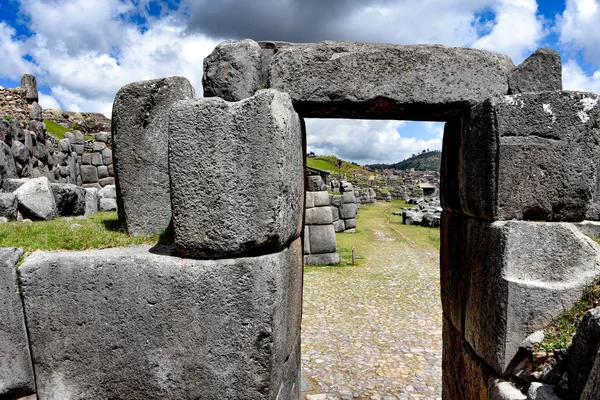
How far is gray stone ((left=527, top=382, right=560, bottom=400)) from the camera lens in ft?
7.68

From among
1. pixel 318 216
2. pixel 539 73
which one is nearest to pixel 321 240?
pixel 318 216

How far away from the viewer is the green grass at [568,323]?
2615 millimetres

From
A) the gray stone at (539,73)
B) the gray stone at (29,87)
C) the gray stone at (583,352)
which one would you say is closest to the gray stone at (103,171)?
the gray stone at (29,87)

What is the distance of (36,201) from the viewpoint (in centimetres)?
427

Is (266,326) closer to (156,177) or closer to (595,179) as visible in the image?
(156,177)

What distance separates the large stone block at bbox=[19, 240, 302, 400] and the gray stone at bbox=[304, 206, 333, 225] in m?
9.74

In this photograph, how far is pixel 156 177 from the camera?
121 inches

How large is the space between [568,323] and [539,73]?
1.76 m

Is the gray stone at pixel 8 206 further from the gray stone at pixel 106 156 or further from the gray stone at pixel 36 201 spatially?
the gray stone at pixel 106 156

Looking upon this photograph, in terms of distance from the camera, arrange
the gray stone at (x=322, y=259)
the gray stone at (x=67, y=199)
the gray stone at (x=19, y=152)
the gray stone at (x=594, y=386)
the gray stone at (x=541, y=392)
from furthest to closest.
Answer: the gray stone at (x=322, y=259) < the gray stone at (x=19, y=152) < the gray stone at (x=67, y=199) < the gray stone at (x=541, y=392) < the gray stone at (x=594, y=386)

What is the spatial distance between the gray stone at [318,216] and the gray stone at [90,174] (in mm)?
7843

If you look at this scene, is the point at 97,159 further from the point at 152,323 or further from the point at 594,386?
A: the point at 594,386

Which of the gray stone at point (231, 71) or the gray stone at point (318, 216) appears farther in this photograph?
the gray stone at point (318, 216)

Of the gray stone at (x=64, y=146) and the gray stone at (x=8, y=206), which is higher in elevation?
A: the gray stone at (x=64, y=146)
